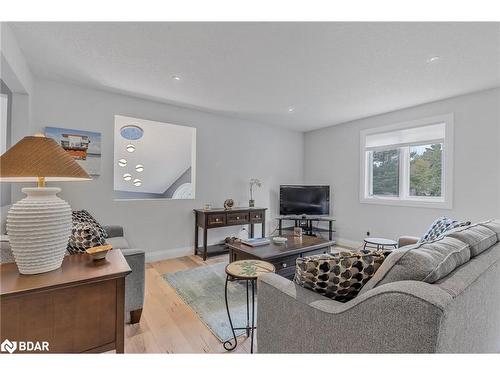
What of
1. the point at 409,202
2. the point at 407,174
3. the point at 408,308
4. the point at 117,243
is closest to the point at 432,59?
the point at 407,174

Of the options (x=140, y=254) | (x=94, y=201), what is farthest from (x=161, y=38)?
(x=94, y=201)

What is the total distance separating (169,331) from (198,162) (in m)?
2.56

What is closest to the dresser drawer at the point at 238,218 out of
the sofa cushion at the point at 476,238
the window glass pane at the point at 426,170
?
the window glass pane at the point at 426,170

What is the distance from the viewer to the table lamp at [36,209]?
1.12 m

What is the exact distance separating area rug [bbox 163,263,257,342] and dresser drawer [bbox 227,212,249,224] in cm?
76

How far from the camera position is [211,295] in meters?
2.50

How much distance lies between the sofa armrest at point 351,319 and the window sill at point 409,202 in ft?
10.6

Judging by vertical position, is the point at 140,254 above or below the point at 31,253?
below

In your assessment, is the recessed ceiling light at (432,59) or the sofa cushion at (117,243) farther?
the sofa cushion at (117,243)

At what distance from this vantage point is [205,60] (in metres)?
2.32

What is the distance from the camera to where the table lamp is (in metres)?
1.12

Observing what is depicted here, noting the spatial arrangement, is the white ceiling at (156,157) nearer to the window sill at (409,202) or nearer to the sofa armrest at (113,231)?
the sofa armrest at (113,231)
